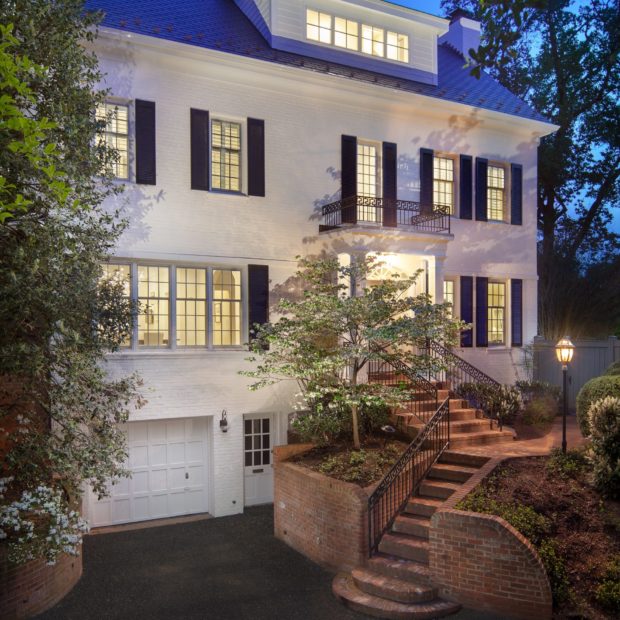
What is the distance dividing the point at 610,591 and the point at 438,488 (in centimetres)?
301

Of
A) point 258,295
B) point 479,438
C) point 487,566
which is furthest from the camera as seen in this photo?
point 258,295

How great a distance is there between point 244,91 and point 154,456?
8.15 metres

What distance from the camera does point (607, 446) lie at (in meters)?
9.57

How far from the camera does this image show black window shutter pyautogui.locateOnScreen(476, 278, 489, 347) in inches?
667

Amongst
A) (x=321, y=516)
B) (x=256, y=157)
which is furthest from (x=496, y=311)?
(x=321, y=516)

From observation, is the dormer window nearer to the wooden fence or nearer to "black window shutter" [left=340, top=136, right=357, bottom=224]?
"black window shutter" [left=340, top=136, right=357, bottom=224]

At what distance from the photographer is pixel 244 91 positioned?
542 inches

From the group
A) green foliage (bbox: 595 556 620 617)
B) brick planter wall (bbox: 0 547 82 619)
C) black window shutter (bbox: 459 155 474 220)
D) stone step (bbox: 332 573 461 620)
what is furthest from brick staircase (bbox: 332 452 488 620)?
black window shutter (bbox: 459 155 474 220)

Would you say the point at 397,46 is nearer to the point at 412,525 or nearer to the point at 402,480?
the point at 402,480

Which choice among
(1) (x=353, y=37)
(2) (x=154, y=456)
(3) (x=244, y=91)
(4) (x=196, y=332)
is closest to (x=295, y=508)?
(2) (x=154, y=456)

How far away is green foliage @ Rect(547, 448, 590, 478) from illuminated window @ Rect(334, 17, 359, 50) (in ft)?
36.6

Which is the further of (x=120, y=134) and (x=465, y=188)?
(x=465, y=188)

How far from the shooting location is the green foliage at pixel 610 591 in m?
8.00

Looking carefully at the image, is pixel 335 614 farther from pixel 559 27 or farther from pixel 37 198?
pixel 559 27
